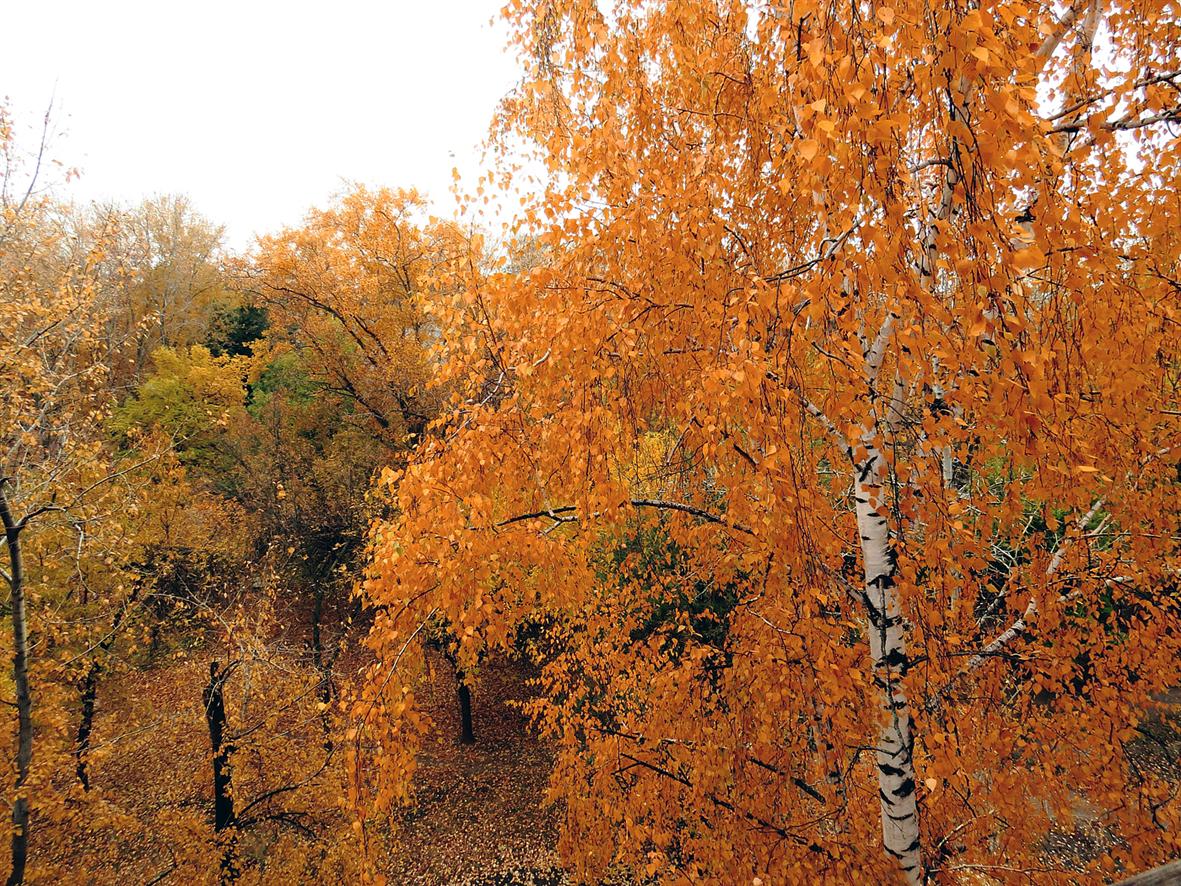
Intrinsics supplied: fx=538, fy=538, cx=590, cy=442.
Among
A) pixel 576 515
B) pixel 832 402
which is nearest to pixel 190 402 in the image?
pixel 576 515

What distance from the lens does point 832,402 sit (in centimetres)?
248

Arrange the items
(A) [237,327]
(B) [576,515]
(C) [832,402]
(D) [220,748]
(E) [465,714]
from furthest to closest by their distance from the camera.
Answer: (A) [237,327]
(E) [465,714]
(D) [220,748]
(B) [576,515]
(C) [832,402]

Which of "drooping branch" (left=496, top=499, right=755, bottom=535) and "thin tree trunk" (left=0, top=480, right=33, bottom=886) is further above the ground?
"drooping branch" (left=496, top=499, right=755, bottom=535)

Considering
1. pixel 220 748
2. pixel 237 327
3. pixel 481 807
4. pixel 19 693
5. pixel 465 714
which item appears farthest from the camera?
pixel 237 327

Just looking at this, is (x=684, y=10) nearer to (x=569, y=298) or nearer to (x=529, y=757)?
(x=569, y=298)

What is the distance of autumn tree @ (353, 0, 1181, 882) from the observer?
6.32ft

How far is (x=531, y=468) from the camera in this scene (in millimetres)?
3021

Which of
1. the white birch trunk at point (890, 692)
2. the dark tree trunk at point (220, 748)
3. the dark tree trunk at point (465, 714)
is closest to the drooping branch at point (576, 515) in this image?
the white birch trunk at point (890, 692)

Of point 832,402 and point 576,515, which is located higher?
point 832,402

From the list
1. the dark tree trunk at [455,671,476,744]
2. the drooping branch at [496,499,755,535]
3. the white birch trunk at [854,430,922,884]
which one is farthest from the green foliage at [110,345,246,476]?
the white birch trunk at [854,430,922,884]

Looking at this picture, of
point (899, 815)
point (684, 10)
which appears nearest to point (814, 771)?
point (899, 815)

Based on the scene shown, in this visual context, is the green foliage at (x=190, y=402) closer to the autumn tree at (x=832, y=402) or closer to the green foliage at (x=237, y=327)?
the green foliage at (x=237, y=327)

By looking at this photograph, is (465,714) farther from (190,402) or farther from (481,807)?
(190,402)

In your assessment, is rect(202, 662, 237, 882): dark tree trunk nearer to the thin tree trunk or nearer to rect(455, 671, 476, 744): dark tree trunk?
the thin tree trunk
